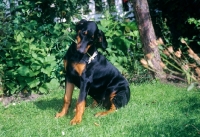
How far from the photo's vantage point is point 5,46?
21.5 ft

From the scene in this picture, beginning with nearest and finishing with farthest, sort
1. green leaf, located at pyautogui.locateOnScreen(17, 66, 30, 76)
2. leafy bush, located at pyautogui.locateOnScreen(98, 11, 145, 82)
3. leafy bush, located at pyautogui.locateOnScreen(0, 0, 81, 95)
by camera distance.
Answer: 1. green leaf, located at pyautogui.locateOnScreen(17, 66, 30, 76)
2. leafy bush, located at pyautogui.locateOnScreen(0, 0, 81, 95)
3. leafy bush, located at pyautogui.locateOnScreen(98, 11, 145, 82)

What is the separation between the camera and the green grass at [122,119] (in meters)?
3.88

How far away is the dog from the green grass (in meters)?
0.17

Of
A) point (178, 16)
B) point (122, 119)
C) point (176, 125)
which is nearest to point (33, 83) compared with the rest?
point (122, 119)

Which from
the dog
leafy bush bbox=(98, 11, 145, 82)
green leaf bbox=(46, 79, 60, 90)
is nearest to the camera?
the dog

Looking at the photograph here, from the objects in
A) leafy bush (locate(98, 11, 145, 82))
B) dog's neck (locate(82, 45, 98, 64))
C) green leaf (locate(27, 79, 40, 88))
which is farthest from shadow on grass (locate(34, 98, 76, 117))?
leafy bush (locate(98, 11, 145, 82))

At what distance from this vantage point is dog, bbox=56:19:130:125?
4.39 m

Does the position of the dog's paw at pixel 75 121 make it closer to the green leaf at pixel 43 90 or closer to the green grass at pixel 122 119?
the green grass at pixel 122 119

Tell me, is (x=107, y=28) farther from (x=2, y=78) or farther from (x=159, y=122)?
(x=159, y=122)

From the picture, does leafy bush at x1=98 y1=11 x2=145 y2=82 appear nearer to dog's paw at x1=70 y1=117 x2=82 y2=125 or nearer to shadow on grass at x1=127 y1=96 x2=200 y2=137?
shadow on grass at x1=127 y1=96 x2=200 y2=137

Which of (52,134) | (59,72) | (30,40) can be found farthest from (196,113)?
(30,40)

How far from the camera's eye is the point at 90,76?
458 centimetres

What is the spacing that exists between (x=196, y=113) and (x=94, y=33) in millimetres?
1888

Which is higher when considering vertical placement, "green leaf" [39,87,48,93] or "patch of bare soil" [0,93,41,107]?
"green leaf" [39,87,48,93]
